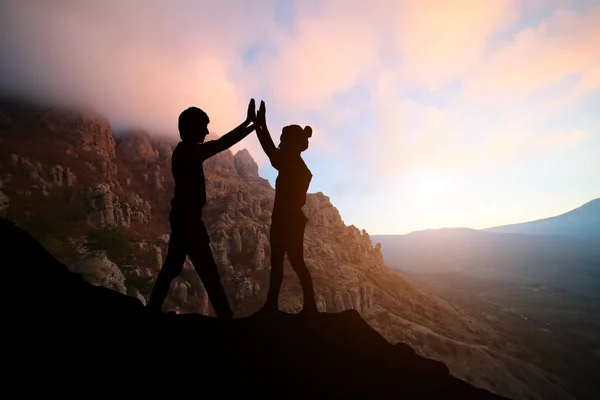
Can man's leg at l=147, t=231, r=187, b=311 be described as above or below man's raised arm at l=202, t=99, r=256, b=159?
below

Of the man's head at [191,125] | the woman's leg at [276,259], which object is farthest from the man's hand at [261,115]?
the woman's leg at [276,259]

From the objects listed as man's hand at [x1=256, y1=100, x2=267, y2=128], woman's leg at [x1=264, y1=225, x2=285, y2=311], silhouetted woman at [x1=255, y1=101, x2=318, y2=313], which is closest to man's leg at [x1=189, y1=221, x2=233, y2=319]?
silhouetted woman at [x1=255, y1=101, x2=318, y2=313]

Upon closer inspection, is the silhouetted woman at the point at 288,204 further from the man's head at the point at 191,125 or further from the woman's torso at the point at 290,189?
the man's head at the point at 191,125

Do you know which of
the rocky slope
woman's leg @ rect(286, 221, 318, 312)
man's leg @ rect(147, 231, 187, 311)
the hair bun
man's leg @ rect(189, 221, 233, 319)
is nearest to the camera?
man's leg @ rect(147, 231, 187, 311)

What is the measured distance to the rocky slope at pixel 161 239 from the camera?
186 ft

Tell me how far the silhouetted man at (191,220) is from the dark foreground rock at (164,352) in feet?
2.06

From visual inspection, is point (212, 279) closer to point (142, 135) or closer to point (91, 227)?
point (91, 227)

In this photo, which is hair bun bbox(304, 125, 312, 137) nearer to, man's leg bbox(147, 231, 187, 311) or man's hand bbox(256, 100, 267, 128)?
man's hand bbox(256, 100, 267, 128)

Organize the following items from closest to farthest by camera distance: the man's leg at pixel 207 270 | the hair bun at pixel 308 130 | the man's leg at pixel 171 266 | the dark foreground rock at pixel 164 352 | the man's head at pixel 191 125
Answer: the dark foreground rock at pixel 164 352
the man's leg at pixel 171 266
the man's leg at pixel 207 270
the man's head at pixel 191 125
the hair bun at pixel 308 130

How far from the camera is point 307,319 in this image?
702cm

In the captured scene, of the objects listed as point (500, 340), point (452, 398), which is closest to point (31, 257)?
point (452, 398)

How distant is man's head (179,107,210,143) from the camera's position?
664cm

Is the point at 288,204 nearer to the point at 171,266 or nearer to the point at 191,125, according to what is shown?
the point at 191,125

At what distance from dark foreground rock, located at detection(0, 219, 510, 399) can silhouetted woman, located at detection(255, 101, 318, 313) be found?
0.90 meters
